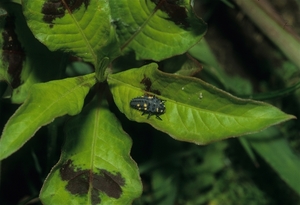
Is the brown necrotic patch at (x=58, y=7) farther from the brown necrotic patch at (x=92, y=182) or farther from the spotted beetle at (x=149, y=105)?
the brown necrotic patch at (x=92, y=182)

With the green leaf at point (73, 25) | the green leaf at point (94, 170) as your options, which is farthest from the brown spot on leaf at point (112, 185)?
the green leaf at point (73, 25)

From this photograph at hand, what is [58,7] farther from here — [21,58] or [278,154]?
[278,154]

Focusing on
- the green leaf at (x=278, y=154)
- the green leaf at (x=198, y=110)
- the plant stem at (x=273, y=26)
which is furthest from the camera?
the green leaf at (x=278, y=154)

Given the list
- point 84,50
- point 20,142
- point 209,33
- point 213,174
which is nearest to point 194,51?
point 209,33

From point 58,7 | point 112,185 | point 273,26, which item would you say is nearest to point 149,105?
point 112,185

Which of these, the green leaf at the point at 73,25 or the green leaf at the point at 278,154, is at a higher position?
the green leaf at the point at 73,25

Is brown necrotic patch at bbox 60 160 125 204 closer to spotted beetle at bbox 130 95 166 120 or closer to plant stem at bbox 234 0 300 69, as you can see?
spotted beetle at bbox 130 95 166 120
